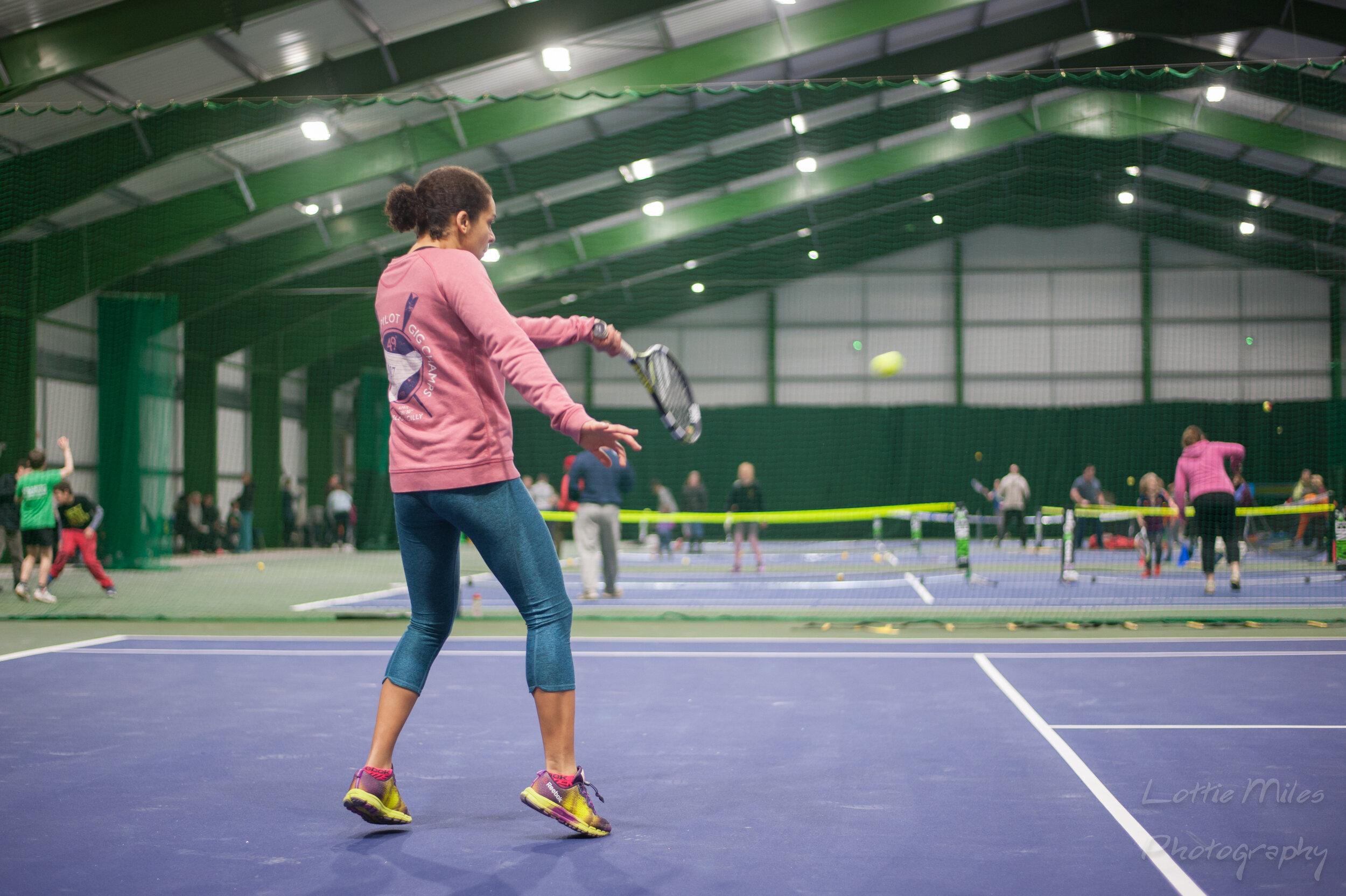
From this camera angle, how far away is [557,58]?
14930mm

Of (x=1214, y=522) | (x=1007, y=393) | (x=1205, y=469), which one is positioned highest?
(x=1007, y=393)

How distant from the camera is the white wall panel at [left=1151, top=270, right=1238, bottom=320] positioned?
2767 cm

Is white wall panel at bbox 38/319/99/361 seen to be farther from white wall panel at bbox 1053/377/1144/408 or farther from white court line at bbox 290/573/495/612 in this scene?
white wall panel at bbox 1053/377/1144/408

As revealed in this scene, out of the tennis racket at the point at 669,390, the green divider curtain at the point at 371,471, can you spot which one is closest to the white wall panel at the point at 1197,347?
the green divider curtain at the point at 371,471

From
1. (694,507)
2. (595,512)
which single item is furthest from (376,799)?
(694,507)

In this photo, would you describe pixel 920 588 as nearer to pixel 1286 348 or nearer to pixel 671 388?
pixel 671 388

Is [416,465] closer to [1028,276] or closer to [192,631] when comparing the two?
[192,631]

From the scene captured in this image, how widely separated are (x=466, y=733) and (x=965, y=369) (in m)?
26.3

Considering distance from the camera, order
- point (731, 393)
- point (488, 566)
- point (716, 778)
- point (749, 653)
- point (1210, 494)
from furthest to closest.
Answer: point (731, 393) → point (1210, 494) → point (749, 653) → point (716, 778) → point (488, 566)

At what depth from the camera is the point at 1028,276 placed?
2839 cm

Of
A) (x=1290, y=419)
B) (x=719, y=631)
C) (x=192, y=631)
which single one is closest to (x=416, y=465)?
(x=719, y=631)

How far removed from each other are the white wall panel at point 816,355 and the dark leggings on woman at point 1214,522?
18.0 m

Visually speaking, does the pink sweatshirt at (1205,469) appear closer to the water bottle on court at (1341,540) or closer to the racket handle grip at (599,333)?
the water bottle on court at (1341,540)

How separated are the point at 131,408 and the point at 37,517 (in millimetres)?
4847
